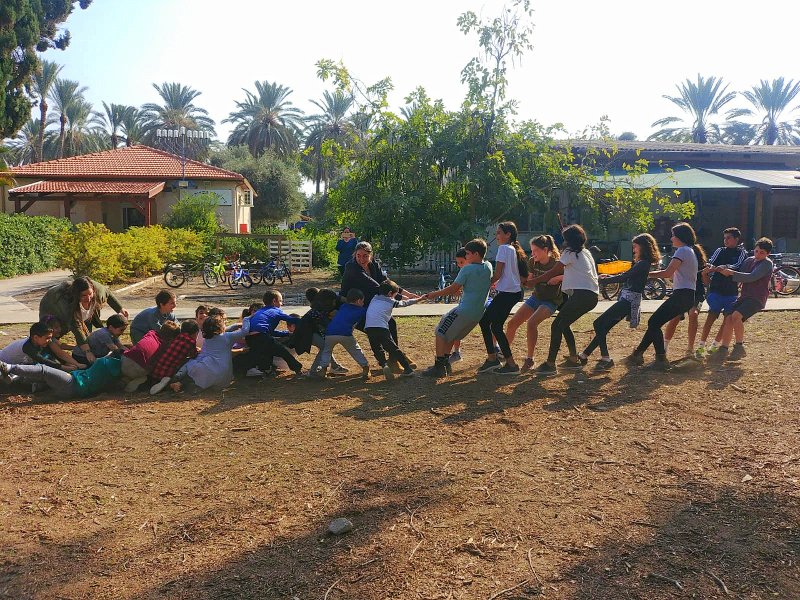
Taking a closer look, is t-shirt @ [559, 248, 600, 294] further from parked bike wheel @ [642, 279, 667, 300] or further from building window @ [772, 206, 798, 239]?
building window @ [772, 206, 798, 239]

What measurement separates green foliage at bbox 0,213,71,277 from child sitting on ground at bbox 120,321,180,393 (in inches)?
628

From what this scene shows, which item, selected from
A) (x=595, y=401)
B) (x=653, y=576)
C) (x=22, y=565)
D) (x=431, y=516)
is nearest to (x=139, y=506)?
(x=22, y=565)

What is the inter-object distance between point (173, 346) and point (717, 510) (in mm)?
5274

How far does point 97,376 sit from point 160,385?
24.8 inches

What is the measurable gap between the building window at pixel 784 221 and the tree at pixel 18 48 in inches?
1150

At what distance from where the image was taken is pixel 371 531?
4074 millimetres

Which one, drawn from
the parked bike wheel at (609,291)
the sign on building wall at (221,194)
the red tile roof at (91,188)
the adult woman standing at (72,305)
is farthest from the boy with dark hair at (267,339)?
the sign on building wall at (221,194)

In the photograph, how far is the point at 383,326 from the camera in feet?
25.6

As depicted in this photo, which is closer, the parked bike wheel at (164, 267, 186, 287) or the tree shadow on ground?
the tree shadow on ground

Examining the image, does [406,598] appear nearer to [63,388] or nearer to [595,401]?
[595,401]

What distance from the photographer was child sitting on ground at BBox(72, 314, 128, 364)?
7.70 metres

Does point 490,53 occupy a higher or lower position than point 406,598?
higher

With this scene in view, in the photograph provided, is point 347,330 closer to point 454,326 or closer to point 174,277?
point 454,326

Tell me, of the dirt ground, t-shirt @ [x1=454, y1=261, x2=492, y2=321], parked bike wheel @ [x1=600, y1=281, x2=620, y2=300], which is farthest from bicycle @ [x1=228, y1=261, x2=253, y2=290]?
t-shirt @ [x1=454, y1=261, x2=492, y2=321]
